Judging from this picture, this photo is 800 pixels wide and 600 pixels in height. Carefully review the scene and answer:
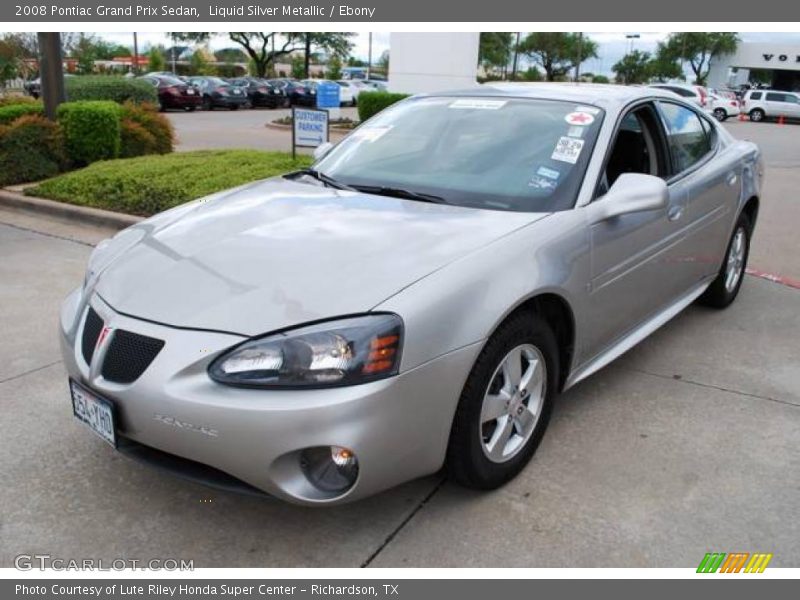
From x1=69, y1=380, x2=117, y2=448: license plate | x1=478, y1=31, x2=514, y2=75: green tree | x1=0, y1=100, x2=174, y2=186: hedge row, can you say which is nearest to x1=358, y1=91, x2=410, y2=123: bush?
x1=0, y1=100, x2=174, y2=186: hedge row

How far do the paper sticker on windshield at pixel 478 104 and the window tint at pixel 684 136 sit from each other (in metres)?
1.02

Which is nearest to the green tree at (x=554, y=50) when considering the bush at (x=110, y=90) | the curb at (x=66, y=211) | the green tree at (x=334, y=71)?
the green tree at (x=334, y=71)

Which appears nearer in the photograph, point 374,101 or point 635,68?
point 374,101

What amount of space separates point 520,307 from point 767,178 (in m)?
12.3

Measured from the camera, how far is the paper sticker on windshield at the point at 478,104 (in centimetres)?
384

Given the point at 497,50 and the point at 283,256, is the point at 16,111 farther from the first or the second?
the point at 497,50

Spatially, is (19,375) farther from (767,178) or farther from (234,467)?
(767,178)

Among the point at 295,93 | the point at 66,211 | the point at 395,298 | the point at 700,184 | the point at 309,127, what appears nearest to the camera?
the point at 395,298

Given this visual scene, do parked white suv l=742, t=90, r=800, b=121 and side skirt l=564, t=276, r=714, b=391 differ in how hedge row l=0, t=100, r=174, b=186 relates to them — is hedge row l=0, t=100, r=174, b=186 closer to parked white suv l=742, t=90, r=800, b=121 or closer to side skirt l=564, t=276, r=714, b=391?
side skirt l=564, t=276, r=714, b=391

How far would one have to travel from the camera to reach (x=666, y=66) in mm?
70688

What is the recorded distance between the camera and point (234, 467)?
93.4 inches

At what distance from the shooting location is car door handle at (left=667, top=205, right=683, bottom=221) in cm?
392

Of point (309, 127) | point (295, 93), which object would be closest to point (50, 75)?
point (309, 127)

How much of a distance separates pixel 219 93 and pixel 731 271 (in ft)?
96.3
